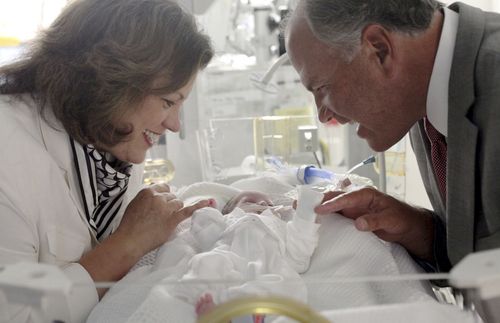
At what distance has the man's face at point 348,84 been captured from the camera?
1.13 m

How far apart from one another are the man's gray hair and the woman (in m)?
0.27

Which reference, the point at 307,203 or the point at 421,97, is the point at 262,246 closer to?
the point at 307,203

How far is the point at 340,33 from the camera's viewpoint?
1089 mm

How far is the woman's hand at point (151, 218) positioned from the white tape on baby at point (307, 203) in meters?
0.26

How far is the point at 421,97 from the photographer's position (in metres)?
1.12

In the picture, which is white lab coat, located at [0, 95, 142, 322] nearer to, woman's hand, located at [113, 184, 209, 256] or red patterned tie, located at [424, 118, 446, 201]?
woman's hand, located at [113, 184, 209, 256]

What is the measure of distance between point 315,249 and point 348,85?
1.20 feet

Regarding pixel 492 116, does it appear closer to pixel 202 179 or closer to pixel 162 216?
pixel 162 216

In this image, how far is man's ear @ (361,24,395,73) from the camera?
42.1 inches

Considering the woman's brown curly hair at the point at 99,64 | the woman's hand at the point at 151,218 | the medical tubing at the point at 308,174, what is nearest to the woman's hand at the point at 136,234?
the woman's hand at the point at 151,218

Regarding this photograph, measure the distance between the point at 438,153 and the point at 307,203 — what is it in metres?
0.31

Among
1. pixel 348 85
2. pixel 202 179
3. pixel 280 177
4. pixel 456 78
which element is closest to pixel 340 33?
pixel 348 85

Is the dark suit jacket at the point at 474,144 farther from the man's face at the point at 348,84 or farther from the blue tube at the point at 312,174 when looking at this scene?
the blue tube at the point at 312,174

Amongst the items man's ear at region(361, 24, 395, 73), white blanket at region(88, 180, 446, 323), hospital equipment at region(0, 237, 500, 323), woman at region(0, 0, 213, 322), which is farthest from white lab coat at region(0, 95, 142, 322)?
man's ear at region(361, 24, 395, 73)
